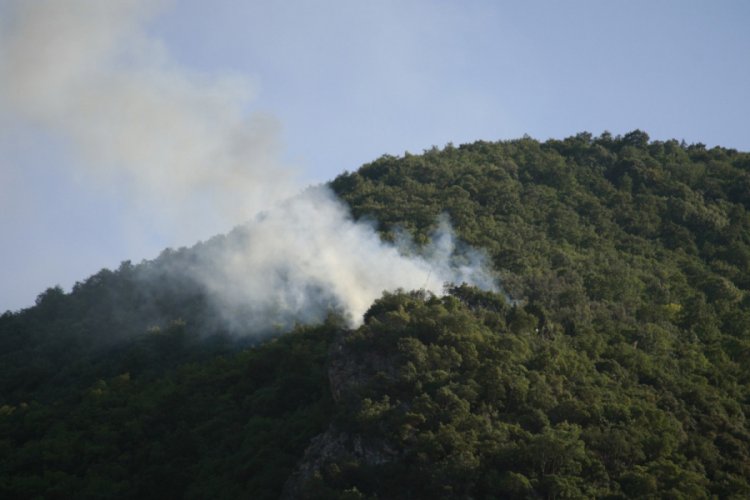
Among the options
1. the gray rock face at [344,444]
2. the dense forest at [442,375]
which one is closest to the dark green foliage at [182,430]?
the dense forest at [442,375]

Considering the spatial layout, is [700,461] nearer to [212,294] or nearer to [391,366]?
[391,366]

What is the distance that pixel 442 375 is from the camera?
49.0 metres

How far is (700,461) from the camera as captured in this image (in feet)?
156

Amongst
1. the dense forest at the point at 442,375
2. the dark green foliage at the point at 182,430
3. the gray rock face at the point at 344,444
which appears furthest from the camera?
the dark green foliage at the point at 182,430

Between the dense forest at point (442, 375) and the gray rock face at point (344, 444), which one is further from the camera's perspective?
the dense forest at point (442, 375)

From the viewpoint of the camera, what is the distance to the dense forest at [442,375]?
1757 inches

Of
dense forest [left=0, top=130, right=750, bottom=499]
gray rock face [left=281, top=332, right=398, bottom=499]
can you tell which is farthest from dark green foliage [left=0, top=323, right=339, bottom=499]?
gray rock face [left=281, top=332, right=398, bottom=499]

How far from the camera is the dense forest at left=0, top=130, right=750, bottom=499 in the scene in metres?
44.6

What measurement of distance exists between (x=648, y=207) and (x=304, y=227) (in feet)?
113

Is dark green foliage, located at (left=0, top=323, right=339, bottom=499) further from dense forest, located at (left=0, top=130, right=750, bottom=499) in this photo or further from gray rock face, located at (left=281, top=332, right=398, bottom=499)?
gray rock face, located at (left=281, top=332, right=398, bottom=499)

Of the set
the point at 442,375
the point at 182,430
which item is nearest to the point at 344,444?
the point at 442,375

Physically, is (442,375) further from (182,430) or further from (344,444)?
(182,430)

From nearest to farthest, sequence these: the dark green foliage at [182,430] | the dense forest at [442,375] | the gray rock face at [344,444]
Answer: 1. the gray rock face at [344,444]
2. the dense forest at [442,375]
3. the dark green foliage at [182,430]

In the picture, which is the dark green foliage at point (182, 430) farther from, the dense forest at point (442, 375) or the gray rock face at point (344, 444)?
the gray rock face at point (344, 444)
